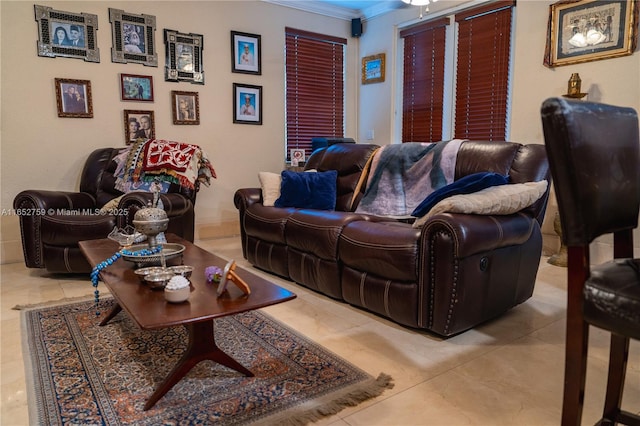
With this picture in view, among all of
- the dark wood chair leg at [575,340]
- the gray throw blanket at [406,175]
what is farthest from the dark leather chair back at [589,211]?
the gray throw blanket at [406,175]

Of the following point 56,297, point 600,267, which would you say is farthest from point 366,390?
point 56,297

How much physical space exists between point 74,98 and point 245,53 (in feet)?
5.82

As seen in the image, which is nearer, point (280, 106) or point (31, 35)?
point (31, 35)

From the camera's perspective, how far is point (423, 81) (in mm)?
4801

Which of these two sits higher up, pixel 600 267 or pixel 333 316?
pixel 600 267

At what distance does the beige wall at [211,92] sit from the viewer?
353 centimetres

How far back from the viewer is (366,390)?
1.62 meters

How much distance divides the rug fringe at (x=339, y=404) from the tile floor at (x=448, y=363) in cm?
3

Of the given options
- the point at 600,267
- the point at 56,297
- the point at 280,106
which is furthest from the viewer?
the point at 280,106

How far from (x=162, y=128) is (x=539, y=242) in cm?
348

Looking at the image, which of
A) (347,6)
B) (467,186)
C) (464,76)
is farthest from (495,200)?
(347,6)

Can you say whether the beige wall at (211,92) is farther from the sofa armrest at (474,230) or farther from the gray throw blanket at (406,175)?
the sofa armrest at (474,230)

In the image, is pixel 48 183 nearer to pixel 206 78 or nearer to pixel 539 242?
pixel 206 78

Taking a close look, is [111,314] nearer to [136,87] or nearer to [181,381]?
[181,381]
